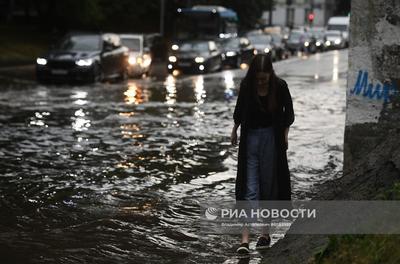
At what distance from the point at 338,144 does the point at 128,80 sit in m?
16.8

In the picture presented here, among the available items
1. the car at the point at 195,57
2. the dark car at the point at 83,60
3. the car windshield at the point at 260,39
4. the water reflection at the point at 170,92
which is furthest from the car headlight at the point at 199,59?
the car windshield at the point at 260,39

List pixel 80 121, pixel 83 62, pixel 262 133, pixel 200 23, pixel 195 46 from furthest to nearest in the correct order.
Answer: pixel 200 23 < pixel 195 46 < pixel 83 62 < pixel 80 121 < pixel 262 133

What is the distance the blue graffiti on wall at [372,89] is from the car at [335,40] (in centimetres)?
5751

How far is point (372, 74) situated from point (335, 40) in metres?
60.0

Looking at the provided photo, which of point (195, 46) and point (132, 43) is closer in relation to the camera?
point (132, 43)

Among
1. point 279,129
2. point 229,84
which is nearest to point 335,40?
point 229,84

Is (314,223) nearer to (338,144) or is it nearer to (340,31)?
(338,144)

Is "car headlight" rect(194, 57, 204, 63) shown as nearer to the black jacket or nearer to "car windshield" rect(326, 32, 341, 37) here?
the black jacket

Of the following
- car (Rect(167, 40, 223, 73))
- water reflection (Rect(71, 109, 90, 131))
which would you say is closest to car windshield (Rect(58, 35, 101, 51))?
car (Rect(167, 40, 223, 73))

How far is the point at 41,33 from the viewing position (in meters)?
48.8

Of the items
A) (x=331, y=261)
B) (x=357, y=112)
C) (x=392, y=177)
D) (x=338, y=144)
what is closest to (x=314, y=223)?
(x=392, y=177)

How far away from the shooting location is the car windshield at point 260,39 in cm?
4496

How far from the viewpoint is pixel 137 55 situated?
101 ft

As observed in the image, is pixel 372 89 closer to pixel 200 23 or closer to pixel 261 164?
pixel 261 164
